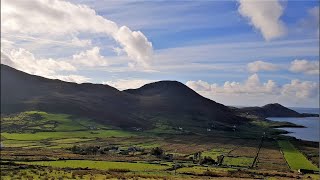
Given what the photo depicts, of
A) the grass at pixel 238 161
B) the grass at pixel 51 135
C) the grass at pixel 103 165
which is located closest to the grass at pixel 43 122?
the grass at pixel 51 135

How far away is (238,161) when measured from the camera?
93312 mm

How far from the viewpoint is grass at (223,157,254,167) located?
8769 centimetres

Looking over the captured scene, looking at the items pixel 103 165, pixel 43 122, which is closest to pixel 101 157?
pixel 103 165

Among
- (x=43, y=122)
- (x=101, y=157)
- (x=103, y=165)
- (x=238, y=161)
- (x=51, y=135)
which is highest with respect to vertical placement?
(x=43, y=122)

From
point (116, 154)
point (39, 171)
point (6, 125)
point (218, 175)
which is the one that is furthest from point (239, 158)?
point (6, 125)

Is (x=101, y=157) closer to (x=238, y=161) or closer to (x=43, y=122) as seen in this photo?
(x=238, y=161)

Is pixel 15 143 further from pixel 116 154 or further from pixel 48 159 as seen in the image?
pixel 48 159

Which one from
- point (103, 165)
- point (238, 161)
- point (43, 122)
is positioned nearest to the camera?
point (103, 165)

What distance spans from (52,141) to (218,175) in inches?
2870

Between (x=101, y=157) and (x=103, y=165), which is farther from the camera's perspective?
(x=101, y=157)

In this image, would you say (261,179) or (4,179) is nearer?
(4,179)

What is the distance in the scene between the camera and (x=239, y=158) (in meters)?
100

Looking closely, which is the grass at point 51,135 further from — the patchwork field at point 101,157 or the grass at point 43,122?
the grass at point 43,122

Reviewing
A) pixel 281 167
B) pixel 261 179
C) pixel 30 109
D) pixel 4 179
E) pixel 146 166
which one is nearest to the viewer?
pixel 4 179
